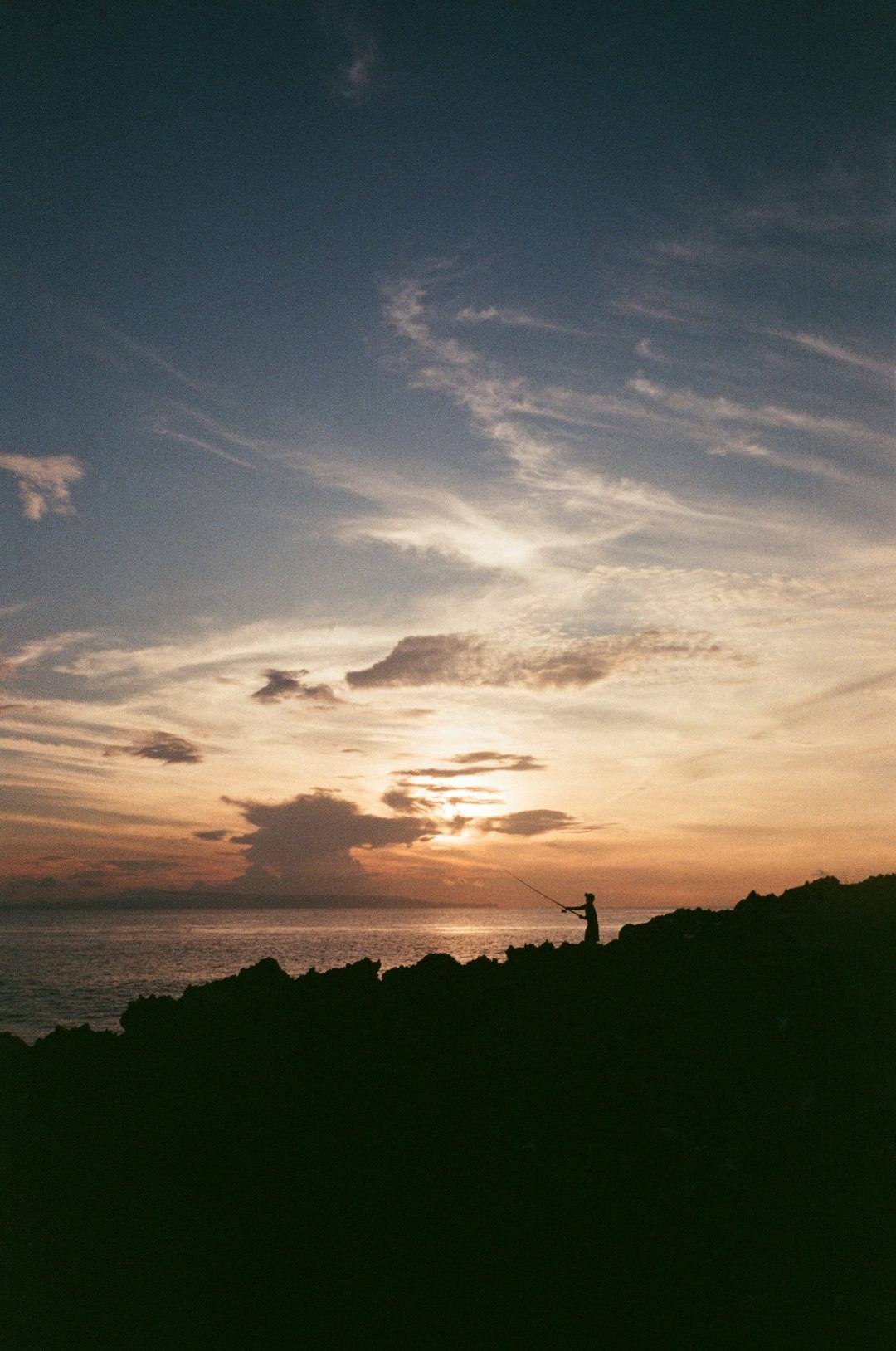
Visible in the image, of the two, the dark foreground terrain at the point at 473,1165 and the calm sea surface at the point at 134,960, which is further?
the calm sea surface at the point at 134,960

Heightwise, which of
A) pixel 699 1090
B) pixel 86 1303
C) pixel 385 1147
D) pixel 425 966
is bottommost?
pixel 86 1303

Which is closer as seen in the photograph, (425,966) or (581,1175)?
(581,1175)

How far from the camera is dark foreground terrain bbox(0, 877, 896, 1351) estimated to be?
9.91m

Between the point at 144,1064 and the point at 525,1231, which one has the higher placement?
the point at 144,1064

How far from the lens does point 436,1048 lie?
1462cm

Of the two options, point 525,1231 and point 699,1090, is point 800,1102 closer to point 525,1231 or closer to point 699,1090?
point 699,1090

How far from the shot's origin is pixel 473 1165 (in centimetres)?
1172

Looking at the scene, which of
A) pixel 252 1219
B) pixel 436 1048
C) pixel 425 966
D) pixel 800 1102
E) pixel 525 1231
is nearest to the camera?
pixel 525 1231

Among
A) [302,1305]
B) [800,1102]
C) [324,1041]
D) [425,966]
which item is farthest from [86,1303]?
[800,1102]

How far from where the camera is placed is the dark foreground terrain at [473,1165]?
991 centimetres

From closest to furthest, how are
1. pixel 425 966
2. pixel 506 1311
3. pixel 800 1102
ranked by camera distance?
pixel 506 1311
pixel 800 1102
pixel 425 966

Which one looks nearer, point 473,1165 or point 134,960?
point 473,1165

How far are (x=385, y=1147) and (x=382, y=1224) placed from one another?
134 centimetres

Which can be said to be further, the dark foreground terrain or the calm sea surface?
the calm sea surface
